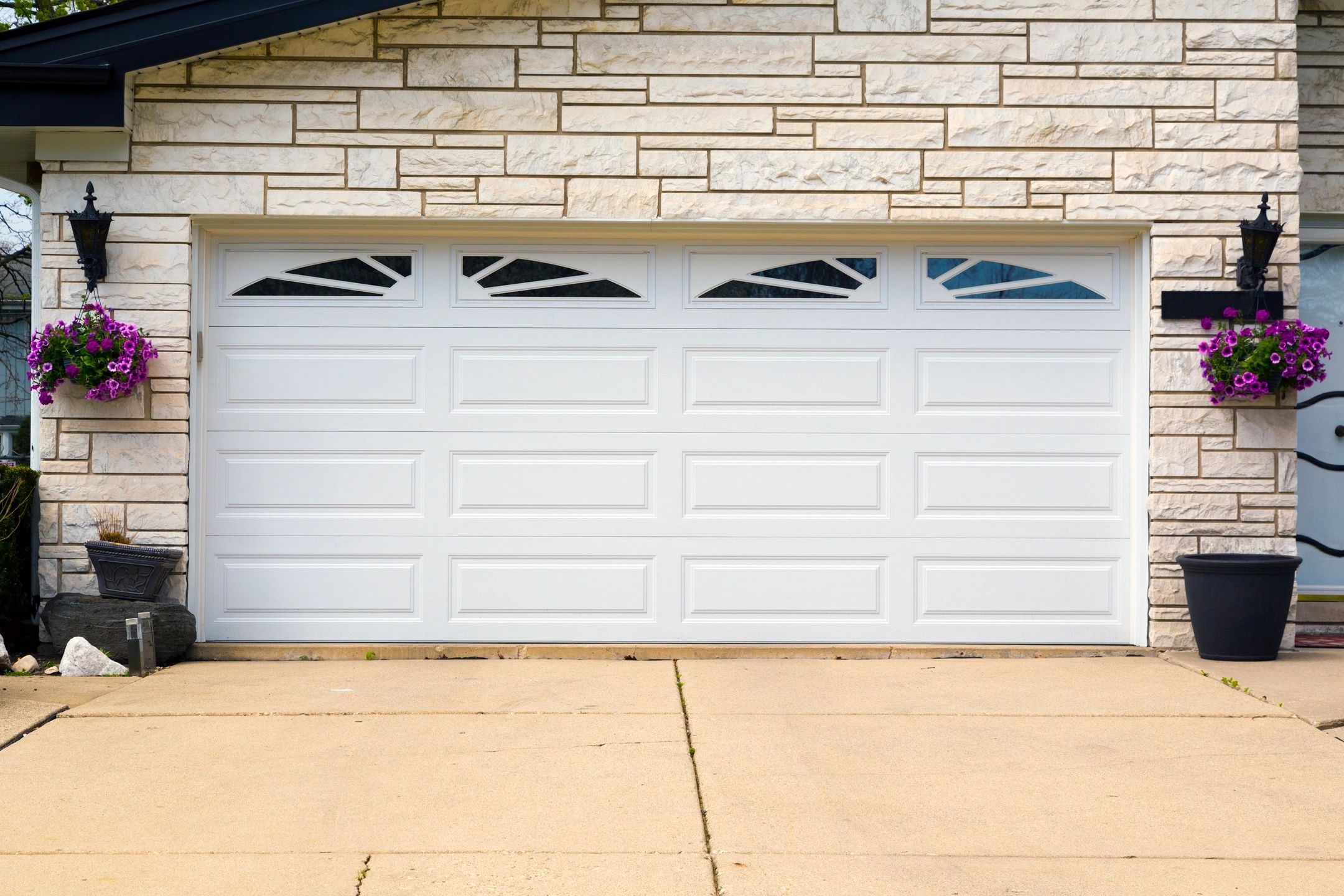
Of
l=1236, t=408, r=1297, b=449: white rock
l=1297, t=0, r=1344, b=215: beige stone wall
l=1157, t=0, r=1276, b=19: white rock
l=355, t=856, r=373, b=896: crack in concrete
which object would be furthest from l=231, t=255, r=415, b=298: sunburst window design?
l=1297, t=0, r=1344, b=215: beige stone wall

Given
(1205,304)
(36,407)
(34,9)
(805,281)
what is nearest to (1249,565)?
(1205,304)

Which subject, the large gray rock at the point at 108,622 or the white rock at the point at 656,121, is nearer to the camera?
the large gray rock at the point at 108,622

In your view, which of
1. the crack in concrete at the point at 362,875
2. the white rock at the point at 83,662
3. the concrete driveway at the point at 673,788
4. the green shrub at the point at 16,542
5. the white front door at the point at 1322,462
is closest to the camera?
the crack in concrete at the point at 362,875

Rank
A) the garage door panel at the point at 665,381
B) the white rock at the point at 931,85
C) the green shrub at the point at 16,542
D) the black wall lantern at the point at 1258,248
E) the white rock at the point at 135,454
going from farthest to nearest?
the garage door panel at the point at 665,381, the white rock at the point at 931,85, the white rock at the point at 135,454, the black wall lantern at the point at 1258,248, the green shrub at the point at 16,542

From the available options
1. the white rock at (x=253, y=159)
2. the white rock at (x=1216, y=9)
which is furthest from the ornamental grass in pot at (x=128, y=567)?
the white rock at (x=1216, y=9)

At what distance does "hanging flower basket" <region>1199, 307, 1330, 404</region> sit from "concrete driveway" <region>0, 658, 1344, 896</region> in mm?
1563

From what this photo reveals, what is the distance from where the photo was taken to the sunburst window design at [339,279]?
263 inches

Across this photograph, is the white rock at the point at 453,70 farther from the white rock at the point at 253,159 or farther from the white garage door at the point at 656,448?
the white garage door at the point at 656,448

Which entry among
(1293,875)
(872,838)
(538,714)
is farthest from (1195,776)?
(538,714)

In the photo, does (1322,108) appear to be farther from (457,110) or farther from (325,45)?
(325,45)

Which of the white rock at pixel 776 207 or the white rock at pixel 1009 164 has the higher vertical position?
the white rock at pixel 1009 164

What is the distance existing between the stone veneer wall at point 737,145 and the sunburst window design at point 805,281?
1.10 feet

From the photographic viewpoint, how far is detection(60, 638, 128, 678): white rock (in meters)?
5.96

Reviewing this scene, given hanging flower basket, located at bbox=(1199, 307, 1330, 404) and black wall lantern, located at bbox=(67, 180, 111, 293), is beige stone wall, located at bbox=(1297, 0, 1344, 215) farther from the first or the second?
black wall lantern, located at bbox=(67, 180, 111, 293)
